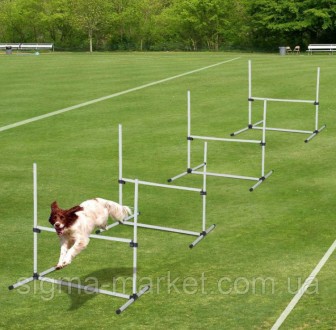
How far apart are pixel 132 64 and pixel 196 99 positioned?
17.7 metres

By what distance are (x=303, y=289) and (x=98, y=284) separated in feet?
12.8

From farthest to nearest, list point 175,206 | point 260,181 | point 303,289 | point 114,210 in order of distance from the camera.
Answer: point 260,181
point 175,206
point 303,289
point 114,210

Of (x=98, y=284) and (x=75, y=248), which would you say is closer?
(x=75, y=248)

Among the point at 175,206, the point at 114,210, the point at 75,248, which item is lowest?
the point at 175,206

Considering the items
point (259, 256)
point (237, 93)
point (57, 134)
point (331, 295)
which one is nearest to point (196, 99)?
point (237, 93)

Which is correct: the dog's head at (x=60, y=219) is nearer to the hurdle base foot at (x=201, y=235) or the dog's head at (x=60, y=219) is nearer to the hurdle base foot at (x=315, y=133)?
the hurdle base foot at (x=201, y=235)

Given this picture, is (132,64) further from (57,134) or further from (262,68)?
(57,134)

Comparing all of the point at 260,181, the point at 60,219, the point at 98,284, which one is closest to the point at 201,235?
the point at 98,284

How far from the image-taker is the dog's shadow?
46.2 ft

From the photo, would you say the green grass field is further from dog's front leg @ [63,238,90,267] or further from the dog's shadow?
dog's front leg @ [63,238,90,267]

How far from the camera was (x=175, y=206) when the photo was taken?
795 inches

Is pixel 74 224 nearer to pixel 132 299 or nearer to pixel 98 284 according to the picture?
pixel 132 299

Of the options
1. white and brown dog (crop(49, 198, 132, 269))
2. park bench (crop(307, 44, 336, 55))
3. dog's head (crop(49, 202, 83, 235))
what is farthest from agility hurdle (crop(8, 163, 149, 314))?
park bench (crop(307, 44, 336, 55))

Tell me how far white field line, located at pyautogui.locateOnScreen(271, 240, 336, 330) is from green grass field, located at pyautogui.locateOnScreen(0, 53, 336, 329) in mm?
98
